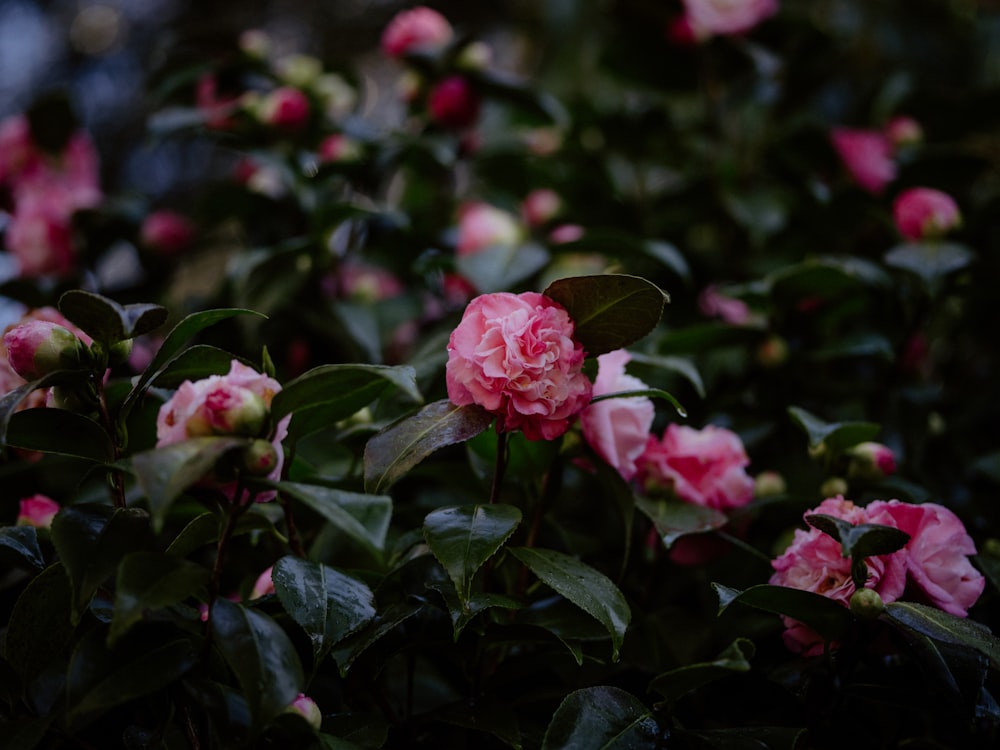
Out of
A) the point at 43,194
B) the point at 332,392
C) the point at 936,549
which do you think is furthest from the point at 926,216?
the point at 43,194

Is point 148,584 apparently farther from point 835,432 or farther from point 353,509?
point 835,432

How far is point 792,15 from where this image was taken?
133 centimetres

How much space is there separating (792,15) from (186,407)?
1170mm

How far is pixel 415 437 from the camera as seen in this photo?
1.86 ft

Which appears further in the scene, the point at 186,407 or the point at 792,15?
the point at 792,15

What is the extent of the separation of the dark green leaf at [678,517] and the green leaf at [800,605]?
81 millimetres

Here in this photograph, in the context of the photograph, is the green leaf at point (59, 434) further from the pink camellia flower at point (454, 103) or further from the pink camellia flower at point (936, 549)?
the pink camellia flower at point (454, 103)

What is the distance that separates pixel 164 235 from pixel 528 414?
998mm

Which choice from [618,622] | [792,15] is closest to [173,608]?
[618,622]

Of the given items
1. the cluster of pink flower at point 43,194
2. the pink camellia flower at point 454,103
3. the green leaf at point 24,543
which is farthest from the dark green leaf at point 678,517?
the cluster of pink flower at point 43,194

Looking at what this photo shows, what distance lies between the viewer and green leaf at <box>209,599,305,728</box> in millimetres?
460

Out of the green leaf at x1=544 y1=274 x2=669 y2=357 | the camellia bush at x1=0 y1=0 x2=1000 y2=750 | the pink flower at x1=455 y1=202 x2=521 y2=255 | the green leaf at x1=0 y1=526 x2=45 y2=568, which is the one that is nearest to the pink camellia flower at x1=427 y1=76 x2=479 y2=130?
the camellia bush at x1=0 y1=0 x2=1000 y2=750

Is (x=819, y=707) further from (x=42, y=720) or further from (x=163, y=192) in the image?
(x=163, y=192)

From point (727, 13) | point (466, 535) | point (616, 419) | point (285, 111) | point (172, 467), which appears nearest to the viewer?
point (172, 467)
